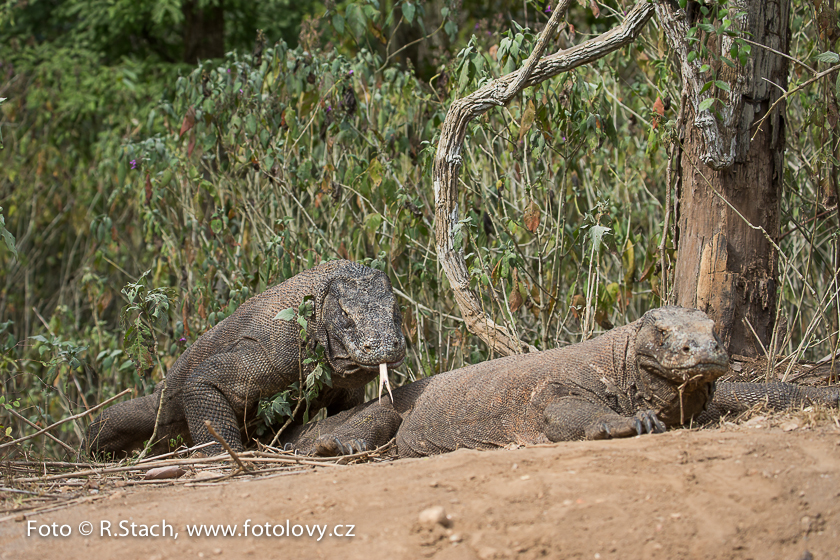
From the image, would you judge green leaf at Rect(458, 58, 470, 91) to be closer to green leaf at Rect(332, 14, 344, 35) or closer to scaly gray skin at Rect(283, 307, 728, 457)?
green leaf at Rect(332, 14, 344, 35)

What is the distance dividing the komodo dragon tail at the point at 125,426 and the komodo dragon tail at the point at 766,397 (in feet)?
9.98

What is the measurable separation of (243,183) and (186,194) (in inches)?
18.9

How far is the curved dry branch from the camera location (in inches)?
176

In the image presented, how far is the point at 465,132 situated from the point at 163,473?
2519mm

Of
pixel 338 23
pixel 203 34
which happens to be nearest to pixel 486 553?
pixel 338 23

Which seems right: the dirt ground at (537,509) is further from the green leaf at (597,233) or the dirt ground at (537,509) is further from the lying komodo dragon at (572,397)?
the green leaf at (597,233)

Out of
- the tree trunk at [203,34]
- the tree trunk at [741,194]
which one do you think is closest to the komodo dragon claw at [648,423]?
the tree trunk at [741,194]

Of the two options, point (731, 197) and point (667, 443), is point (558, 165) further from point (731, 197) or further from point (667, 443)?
point (667, 443)

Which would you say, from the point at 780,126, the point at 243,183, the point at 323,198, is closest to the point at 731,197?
the point at 780,126

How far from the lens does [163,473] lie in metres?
3.69

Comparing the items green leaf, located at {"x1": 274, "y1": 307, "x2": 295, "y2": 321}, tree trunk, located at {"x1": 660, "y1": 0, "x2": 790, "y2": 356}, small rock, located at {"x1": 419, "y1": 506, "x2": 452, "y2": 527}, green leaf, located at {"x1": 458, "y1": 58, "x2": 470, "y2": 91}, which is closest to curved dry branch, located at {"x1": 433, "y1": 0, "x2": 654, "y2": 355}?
green leaf, located at {"x1": 458, "y1": 58, "x2": 470, "y2": 91}

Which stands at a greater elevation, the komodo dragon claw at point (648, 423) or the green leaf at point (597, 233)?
the green leaf at point (597, 233)

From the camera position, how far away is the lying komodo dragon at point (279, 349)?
4.18m

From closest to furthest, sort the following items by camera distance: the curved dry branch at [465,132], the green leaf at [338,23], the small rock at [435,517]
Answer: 1. the small rock at [435,517]
2. the curved dry branch at [465,132]
3. the green leaf at [338,23]
